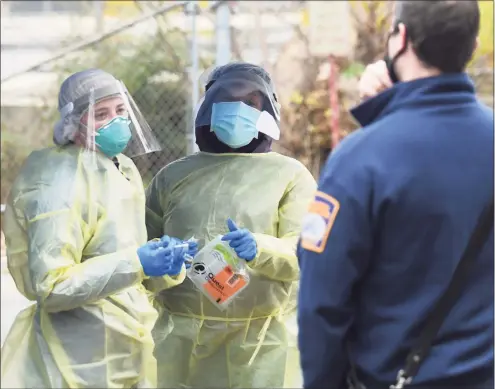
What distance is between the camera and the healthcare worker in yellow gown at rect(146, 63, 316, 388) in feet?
8.25

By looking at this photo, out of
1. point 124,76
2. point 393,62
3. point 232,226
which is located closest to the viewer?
point 393,62

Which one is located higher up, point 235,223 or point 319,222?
point 319,222

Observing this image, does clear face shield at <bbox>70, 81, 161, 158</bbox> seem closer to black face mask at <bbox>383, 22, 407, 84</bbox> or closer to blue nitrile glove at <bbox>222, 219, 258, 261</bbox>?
blue nitrile glove at <bbox>222, 219, 258, 261</bbox>

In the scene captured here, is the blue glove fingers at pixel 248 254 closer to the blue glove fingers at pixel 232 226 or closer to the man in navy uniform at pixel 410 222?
the blue glove fingers at pixel 232 226

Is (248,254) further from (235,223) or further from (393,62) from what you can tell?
(393,62)

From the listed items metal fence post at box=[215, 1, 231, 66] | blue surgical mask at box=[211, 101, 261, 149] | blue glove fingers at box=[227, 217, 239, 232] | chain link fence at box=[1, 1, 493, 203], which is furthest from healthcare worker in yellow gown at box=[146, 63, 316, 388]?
chain link fence at box=[1, 1, 493, 203]

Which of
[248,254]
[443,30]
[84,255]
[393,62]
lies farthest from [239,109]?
[443,30]

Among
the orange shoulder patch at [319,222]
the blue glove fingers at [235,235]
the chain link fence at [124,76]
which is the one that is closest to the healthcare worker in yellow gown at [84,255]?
the blue glove fingers at [235,235]

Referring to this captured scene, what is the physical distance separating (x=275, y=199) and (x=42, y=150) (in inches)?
26.9

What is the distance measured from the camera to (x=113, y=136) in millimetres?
2404

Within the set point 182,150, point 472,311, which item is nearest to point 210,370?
point 472,311

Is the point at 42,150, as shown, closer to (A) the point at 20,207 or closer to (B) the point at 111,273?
(A) the point at 20,207

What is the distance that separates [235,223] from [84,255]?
0.45 metres

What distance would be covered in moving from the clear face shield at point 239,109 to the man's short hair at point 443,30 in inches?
38.5
